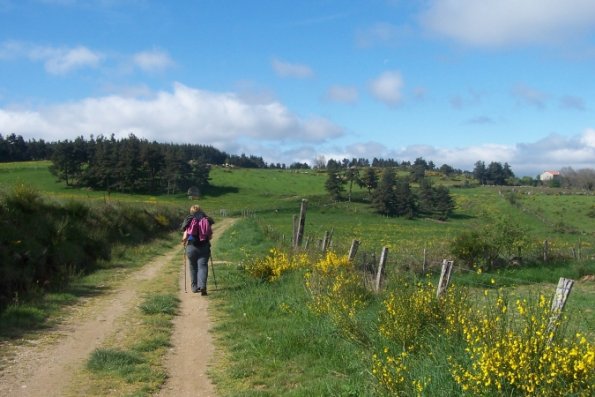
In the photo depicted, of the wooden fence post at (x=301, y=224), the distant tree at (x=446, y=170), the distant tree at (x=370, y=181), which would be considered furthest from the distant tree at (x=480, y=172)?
the wooden fence post at (x=301, y=224)

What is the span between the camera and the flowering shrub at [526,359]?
4.14 metres

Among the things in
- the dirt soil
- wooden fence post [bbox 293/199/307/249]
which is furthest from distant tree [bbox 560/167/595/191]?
the dirt soil

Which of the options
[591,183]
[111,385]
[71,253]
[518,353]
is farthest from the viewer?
[591,183]

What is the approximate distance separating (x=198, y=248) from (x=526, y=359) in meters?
9.08

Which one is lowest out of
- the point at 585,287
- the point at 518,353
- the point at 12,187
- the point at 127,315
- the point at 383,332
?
the point at 585,287

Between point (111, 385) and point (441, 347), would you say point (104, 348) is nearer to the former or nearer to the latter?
point (111, 385)

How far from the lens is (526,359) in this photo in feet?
14.3

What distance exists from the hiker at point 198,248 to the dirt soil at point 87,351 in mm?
1083

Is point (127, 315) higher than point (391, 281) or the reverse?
the reverse

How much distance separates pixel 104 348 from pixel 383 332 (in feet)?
12.9

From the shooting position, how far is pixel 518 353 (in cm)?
441

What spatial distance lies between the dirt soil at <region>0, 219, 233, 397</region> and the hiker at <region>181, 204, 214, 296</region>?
1.08 m

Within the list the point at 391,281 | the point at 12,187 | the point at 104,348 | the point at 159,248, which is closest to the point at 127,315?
the point at 104,348

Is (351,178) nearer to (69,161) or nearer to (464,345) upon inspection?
(69,161)
